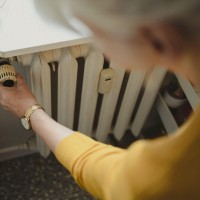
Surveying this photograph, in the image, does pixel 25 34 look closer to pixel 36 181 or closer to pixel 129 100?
pixel 129 100

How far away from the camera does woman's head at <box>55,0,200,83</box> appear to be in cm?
38

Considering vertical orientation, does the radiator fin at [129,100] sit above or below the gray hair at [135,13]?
below

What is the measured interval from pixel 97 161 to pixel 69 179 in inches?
31.1

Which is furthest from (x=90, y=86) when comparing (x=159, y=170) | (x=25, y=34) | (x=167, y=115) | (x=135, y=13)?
(x=135, y=13)

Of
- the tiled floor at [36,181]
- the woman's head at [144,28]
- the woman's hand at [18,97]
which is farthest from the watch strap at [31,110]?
the tiled floor at [36,181]

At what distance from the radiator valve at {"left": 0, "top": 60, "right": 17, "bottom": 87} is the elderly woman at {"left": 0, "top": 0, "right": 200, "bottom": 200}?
0.73 feet

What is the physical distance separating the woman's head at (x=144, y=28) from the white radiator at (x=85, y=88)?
0.46m

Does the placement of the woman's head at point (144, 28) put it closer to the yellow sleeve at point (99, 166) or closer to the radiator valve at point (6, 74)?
the yellow sleeve at point (99, 166)

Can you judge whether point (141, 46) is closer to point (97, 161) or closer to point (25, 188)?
point (97, 161)

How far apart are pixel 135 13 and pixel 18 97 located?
0.55 meters

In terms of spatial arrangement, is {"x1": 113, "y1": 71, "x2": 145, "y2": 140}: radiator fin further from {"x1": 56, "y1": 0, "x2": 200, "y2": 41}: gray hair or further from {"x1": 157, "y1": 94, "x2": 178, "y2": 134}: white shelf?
{"x1": 56, "y1": 0, "x2": 200, "y2": 41}: gray hair

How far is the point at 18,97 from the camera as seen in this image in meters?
0.88

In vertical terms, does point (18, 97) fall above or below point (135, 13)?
below

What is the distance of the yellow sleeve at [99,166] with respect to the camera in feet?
1.81
